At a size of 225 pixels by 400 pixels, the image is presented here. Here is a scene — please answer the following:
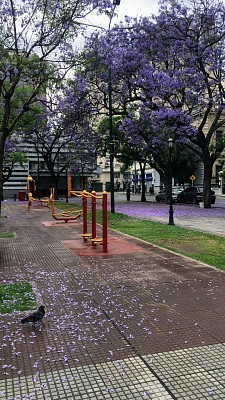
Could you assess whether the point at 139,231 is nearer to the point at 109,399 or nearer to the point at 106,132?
the point at 109,399

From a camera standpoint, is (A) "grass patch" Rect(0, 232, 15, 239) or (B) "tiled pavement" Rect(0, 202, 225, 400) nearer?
(B) "tiled pavement" Rect(0, 202, 225, 400)

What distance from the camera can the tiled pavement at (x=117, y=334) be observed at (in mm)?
3639

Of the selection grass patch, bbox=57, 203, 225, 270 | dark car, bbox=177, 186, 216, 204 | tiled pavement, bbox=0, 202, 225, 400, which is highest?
dark car, bbox=177, 186, 216, 204

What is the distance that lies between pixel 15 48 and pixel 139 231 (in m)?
7.70

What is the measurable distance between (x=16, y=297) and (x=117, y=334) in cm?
213

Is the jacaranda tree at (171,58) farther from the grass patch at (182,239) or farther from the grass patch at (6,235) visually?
the grass patch at (6,235)

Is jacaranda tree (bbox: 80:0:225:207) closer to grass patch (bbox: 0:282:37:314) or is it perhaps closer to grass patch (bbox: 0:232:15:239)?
grass patch (bbox: 0:232:15:239)

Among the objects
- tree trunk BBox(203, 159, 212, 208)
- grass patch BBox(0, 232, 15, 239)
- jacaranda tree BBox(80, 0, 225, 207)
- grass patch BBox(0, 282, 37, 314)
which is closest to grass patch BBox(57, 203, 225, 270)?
grass patch BBox(0, 232, 15, 239)

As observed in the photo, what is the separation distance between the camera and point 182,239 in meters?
12.9

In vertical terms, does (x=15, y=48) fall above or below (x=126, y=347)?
above

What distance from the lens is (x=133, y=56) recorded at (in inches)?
934

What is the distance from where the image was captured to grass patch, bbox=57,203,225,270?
982 centimetres

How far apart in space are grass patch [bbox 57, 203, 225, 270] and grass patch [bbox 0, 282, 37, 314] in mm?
4094

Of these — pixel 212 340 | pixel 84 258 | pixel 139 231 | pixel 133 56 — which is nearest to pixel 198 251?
pixel 84 258
